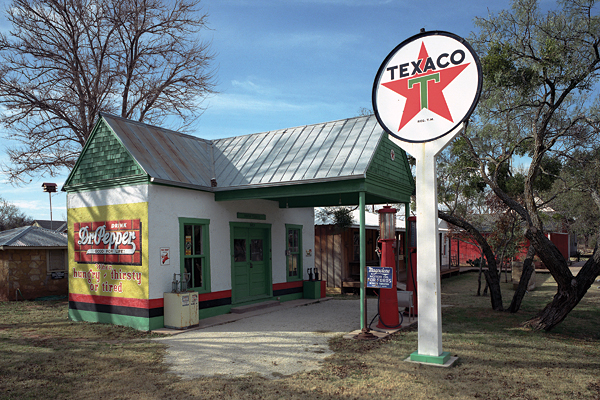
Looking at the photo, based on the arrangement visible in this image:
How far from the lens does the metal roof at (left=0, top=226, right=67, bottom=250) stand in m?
14.4

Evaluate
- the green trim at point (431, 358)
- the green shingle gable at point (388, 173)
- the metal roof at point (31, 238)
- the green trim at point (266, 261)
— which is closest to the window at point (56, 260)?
the metal roof at point (31, 238)

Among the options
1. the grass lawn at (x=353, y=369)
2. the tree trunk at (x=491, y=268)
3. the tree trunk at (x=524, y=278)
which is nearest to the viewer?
the grass lawn at (x=353, y=369)

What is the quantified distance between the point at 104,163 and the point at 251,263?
4.35 meters

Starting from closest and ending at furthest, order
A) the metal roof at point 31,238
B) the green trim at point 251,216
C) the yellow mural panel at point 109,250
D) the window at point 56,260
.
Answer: the yellow mural panel at point 109,250, the green trim at point 251,216, the metal roof at point 31,238, the window at point 56,260

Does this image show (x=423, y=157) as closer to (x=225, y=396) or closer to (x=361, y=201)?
(x=361, y=201)

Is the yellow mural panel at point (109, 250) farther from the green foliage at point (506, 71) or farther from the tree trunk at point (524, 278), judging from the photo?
the tree trunk at point (524, 278)

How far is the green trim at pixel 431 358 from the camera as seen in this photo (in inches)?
235

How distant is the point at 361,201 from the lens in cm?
852

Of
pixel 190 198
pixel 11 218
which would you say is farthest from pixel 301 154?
pixel 11 218

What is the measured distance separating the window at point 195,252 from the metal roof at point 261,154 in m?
0.91

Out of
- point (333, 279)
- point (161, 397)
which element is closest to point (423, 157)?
point (161, 397)

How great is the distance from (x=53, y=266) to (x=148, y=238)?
337 inches

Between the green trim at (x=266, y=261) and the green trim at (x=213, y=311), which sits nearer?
the green trim at (x=213, y=311)

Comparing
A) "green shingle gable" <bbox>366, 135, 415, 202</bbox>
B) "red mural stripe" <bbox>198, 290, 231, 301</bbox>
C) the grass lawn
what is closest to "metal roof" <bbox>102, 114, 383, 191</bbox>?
"green shingle gable" <bbox>366, 135, 415, 202</bbox>
